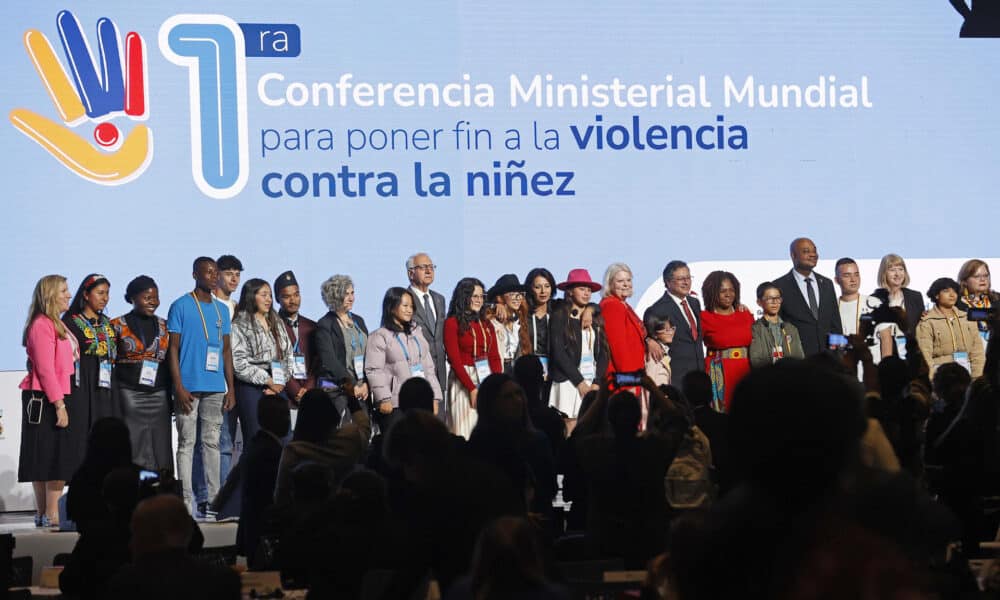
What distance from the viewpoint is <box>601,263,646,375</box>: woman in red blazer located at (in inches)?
360

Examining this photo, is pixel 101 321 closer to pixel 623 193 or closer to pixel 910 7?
pixel 623 193

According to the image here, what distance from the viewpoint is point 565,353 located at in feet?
29.7

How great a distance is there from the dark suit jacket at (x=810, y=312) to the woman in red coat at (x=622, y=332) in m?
1.02

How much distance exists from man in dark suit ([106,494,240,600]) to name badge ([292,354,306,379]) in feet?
18.2

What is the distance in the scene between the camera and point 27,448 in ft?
27.1

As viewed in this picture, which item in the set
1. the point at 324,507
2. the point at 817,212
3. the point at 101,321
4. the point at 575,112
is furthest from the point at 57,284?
the point at 817,212

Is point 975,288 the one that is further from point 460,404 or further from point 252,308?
point 252,308

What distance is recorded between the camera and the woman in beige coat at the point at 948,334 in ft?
30.7

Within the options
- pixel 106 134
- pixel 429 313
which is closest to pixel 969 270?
pixel 429 313

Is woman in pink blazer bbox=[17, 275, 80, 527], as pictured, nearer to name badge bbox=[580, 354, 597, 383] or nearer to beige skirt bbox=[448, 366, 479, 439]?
beige skirt bbox=[448, 366, 479, 439]

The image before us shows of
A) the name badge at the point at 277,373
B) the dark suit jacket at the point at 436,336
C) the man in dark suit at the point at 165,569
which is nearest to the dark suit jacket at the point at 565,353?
the dark suit jacket at the point at 436,336

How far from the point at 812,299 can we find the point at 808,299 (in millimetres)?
27

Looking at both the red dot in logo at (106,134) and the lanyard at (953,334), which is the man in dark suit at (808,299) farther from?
the red dot in logo at (106,134)

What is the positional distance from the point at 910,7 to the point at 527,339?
14.1 feet
